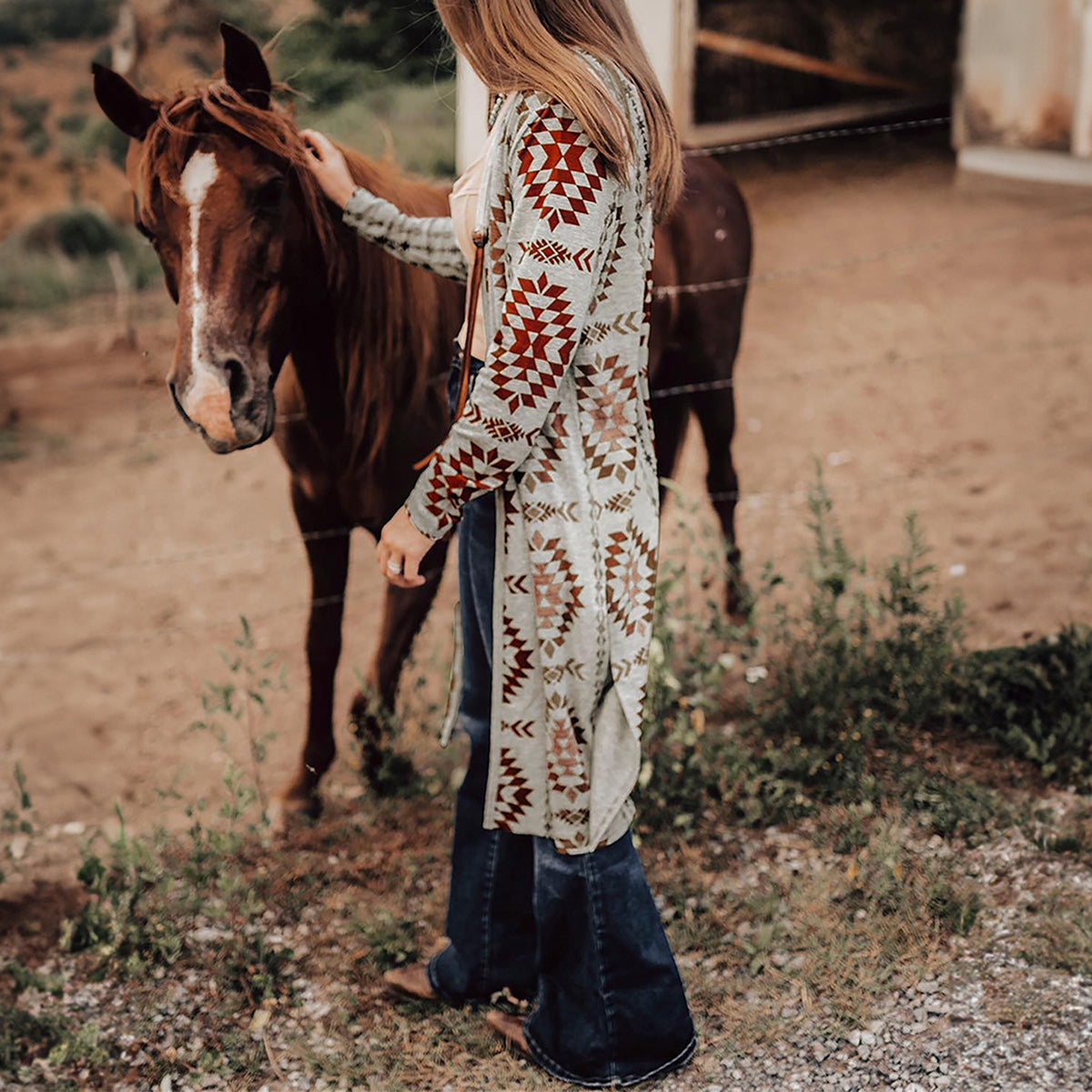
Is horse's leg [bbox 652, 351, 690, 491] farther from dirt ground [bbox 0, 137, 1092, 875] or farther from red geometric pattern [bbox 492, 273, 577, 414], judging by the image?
red geometric pattern [bbox 492, 273, 577, 414]

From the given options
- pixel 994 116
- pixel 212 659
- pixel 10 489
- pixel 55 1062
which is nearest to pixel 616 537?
pixel 55 1062

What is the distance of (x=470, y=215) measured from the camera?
2.08 metres

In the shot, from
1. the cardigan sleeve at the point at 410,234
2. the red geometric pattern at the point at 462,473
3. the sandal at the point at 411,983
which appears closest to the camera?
the red geometric pattern at the point at 462,473

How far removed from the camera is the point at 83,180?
409 inches

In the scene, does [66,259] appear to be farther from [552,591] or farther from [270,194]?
[552,591]

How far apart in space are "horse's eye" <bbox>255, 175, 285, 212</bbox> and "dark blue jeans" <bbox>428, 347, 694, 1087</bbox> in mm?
562

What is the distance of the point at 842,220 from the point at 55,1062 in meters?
5.11

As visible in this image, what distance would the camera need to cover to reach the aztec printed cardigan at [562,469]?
5.97ft

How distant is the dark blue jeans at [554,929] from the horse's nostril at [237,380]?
0.44m

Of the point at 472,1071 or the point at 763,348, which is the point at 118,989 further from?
the point at 763,348

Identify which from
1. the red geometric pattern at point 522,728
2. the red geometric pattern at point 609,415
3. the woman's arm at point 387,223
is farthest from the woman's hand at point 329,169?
the red geometric pattern at point 522,728

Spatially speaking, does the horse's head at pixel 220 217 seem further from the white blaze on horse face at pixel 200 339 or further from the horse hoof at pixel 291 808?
the horse hoof at pixel 291 808

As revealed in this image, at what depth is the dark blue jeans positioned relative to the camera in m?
2.22

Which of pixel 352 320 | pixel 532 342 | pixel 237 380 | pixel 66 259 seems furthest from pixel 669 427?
pixel 66 259
